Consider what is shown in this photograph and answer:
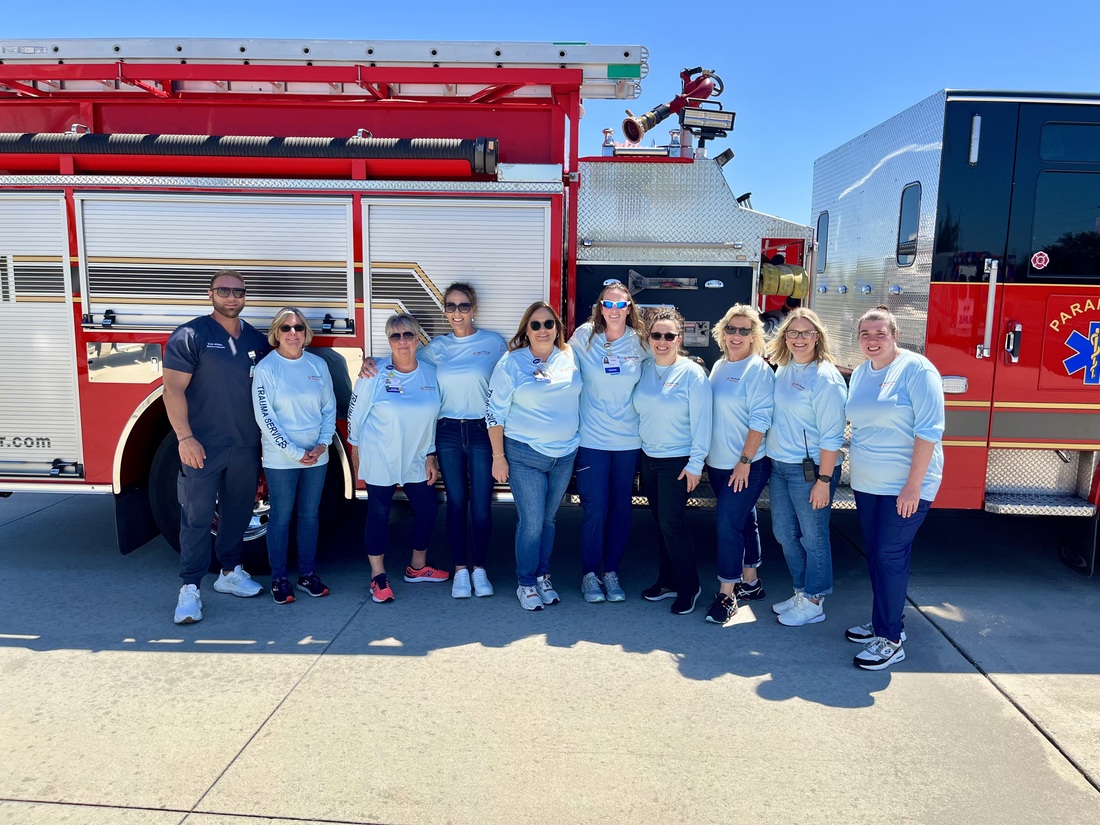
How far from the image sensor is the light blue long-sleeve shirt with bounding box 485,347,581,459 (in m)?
4.24

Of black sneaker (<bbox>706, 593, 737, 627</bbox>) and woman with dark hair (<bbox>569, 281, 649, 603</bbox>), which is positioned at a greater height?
woman with dark hair (<bbox>569, 281, 649, 603</bbox>)

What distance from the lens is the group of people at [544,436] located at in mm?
4129

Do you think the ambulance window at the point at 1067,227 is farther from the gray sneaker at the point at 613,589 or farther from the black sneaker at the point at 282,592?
the black sneaker at the point at 282,592

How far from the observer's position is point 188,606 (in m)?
4.30

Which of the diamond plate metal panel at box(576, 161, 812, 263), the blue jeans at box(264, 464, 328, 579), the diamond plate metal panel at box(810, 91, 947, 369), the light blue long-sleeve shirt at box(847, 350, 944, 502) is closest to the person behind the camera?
the light blue long-sleeve shirt at box(847, 350, 944, 502)

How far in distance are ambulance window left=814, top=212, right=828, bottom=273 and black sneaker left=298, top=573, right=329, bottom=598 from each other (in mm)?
4240

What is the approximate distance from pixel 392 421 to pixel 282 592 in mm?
1133

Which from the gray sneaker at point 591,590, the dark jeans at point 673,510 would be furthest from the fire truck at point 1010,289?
the gray sneaker at point 591,590

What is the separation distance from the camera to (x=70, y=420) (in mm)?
4781

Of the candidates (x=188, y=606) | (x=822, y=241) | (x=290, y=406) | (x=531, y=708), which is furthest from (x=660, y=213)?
(x=188, y=606)

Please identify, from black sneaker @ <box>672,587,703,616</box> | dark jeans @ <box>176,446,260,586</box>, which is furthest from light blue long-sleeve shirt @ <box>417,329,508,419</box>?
black sneaker @ <box>672,587,703,616</box>

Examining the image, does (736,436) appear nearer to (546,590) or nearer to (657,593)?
(657,593)

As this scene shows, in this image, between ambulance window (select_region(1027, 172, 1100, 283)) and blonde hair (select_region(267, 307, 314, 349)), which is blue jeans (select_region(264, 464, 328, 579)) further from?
ambulance window (select_region(1027, 172, 1100, 283))

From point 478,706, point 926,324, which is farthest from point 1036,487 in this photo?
point 478,706
